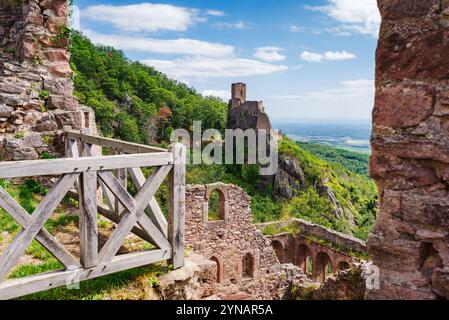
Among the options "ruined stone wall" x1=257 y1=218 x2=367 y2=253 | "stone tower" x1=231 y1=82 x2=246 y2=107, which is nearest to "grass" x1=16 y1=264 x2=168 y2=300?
"ruined stone wall" x1=257 y1=218 x2=367 y2=253

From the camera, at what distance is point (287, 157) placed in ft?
128

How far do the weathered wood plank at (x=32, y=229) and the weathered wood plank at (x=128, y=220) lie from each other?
0.31 m

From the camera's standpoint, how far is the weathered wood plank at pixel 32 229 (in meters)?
2.66

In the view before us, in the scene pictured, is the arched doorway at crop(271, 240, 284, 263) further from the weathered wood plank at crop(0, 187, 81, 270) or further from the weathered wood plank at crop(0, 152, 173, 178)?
the weathered wood plank at crop(0, 187, 81, 270)

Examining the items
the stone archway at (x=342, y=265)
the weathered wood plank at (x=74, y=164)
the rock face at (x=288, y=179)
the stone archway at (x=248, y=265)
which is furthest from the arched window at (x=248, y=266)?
the rock face at (x=288, y=179)

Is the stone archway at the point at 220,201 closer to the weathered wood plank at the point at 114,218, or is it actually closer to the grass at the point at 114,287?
the weathered wood plank at the point at 114,218

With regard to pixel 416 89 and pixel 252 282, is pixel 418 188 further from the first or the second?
pixel 252 282

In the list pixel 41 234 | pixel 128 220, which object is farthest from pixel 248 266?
pixel 41 234

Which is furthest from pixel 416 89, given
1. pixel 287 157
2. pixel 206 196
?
pixel 287 157

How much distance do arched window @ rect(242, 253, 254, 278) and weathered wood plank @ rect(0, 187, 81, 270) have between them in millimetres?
12332

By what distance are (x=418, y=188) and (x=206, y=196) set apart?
11973mm

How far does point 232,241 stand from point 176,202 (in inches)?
452

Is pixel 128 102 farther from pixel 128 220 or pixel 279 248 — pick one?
pixel 128 220

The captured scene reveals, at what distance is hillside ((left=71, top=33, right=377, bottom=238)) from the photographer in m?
34.6
